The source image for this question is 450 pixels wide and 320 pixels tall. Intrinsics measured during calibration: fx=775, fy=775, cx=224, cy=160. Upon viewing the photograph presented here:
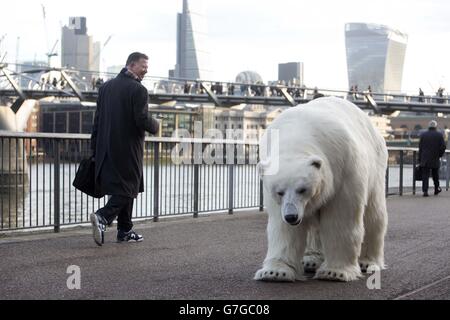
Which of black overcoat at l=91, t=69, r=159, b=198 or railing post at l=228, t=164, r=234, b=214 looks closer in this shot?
black overcoat at l=91, t=69, r=159, b=198

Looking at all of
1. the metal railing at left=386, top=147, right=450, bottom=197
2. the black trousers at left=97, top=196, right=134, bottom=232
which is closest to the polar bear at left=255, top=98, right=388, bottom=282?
the black trousers at left=97, top=196, right=134, bottom=232

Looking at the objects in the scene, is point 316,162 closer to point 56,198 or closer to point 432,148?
point 56,198

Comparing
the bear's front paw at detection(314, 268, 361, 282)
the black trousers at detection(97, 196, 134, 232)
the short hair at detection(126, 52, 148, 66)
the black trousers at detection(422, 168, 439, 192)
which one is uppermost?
the short hair at detection(126, 52, 148, 66)

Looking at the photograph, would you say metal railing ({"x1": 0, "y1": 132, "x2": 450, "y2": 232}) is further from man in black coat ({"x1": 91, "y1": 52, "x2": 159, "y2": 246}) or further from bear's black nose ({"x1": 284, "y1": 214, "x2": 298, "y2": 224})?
bear's black nose ({"x1": 284, "y1": 214, "x2": 298, "y2": 224})

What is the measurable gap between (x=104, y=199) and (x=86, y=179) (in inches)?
111

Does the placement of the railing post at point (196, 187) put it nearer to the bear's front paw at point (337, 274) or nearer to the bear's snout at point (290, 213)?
the bear's front paw at point (337, 274)

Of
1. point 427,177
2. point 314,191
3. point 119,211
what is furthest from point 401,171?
point 314,191

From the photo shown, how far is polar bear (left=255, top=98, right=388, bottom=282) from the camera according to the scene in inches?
Result: 179

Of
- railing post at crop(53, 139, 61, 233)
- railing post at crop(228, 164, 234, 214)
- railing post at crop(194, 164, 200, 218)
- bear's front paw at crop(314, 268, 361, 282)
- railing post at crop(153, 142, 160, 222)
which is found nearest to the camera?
bear's front paw at crop(314, 268, 361, 282)

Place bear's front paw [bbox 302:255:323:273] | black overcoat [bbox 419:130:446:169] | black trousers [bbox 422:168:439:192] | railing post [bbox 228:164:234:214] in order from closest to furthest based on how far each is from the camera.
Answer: bear's front paw [bbox 302:255:323:273]
railing post [bbox 228:164:234:214]
black trousers [bbox 422:168:439:192]
black overcoat [bbox 419:130:446:169]

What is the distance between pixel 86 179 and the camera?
279 inches

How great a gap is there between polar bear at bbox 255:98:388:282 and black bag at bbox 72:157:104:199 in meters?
2.47
